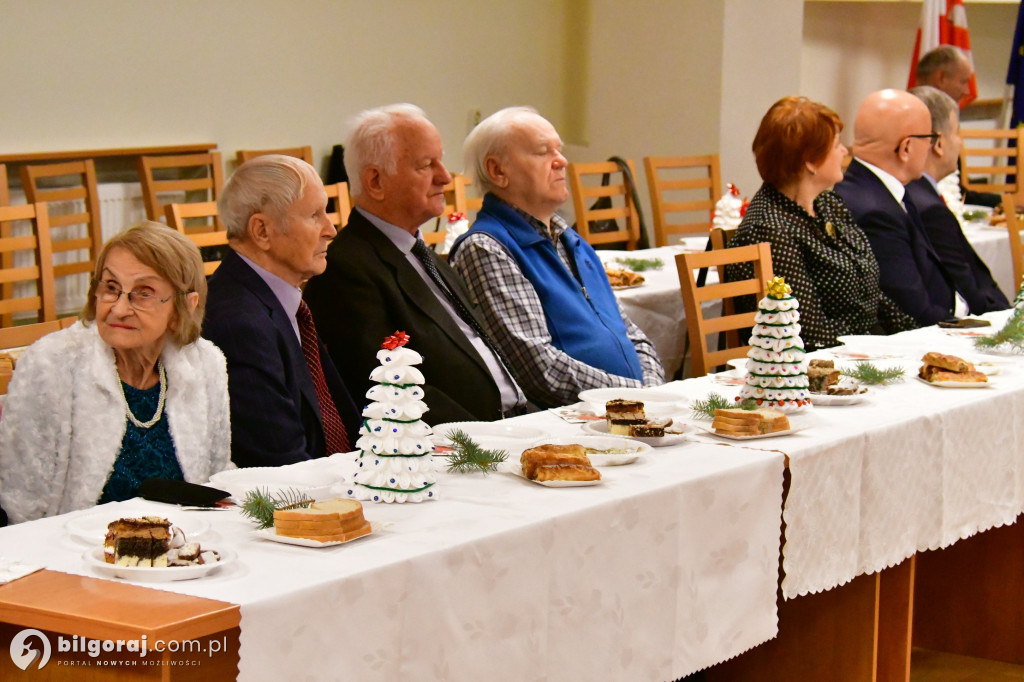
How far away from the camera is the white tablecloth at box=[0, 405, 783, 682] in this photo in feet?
5.19

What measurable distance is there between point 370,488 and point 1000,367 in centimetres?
174

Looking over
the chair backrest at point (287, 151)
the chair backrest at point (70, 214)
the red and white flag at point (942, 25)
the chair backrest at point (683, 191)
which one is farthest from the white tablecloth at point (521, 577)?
the red and white flag at point (942, 25)

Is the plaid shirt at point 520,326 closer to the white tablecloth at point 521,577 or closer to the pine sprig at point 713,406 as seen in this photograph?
the pine sprig at point 713,406

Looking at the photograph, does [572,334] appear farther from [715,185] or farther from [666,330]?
[715,185]

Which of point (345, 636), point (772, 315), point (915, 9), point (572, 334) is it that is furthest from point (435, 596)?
point (915, 9)

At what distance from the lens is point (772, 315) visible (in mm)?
2537

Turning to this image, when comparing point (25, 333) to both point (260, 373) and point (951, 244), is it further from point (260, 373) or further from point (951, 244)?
point (951, 244)

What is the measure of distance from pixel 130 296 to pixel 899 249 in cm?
284

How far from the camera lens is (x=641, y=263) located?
481 cm

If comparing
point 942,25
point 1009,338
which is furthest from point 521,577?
point 942,25

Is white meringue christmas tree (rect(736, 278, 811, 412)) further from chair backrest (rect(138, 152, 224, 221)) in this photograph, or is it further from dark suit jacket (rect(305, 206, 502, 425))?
chair backrest (rect(138, 152, 224, 221))

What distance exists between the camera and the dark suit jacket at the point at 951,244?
4613mm

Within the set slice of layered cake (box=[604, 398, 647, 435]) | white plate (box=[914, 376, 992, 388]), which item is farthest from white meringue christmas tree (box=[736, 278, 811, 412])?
white plate (box=[914, 376, 992, 388])
